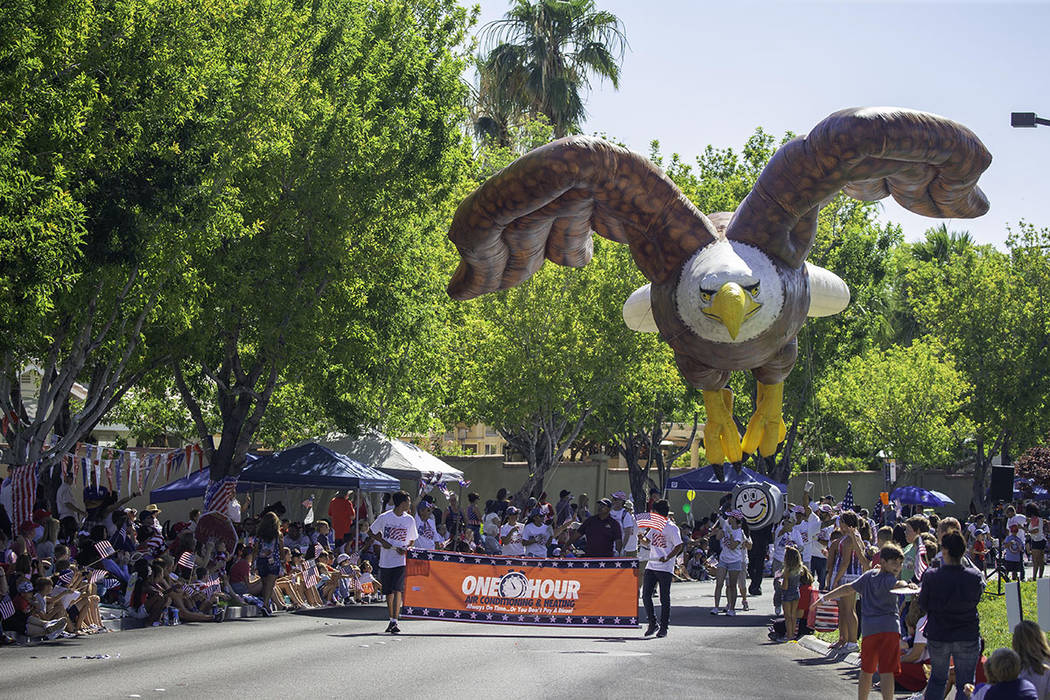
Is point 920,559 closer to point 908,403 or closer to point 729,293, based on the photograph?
point 729,293

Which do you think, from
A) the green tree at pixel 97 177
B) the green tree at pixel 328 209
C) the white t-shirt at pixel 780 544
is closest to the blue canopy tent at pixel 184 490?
the green tree at pixel 328 209

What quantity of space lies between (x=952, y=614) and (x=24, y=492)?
483 inches

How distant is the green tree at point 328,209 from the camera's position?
1903 centimetres

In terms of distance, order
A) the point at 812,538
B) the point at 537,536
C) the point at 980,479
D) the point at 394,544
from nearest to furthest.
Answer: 1. the point at 394,544
2. the point at 537,536
3. the point at 812,538
4. the point at 980,479

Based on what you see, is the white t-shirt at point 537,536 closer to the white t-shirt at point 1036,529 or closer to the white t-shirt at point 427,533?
the white t-shirt at point 427,533

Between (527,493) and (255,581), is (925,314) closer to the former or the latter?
(527,493)

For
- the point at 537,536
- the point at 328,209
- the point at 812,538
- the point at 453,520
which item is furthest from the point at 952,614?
the point at 453,520

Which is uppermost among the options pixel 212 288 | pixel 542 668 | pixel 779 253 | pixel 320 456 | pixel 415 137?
pixel 415 137

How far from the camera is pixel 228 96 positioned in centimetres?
1562

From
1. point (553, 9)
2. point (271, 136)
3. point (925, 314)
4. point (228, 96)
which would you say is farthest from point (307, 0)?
point (925, 314)

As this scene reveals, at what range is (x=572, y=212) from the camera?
903cm

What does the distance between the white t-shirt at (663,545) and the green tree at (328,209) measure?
24.6ft

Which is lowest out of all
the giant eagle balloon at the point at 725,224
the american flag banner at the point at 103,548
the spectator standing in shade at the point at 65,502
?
the american flag banner at the point at 103,548

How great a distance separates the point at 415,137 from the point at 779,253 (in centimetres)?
1280
